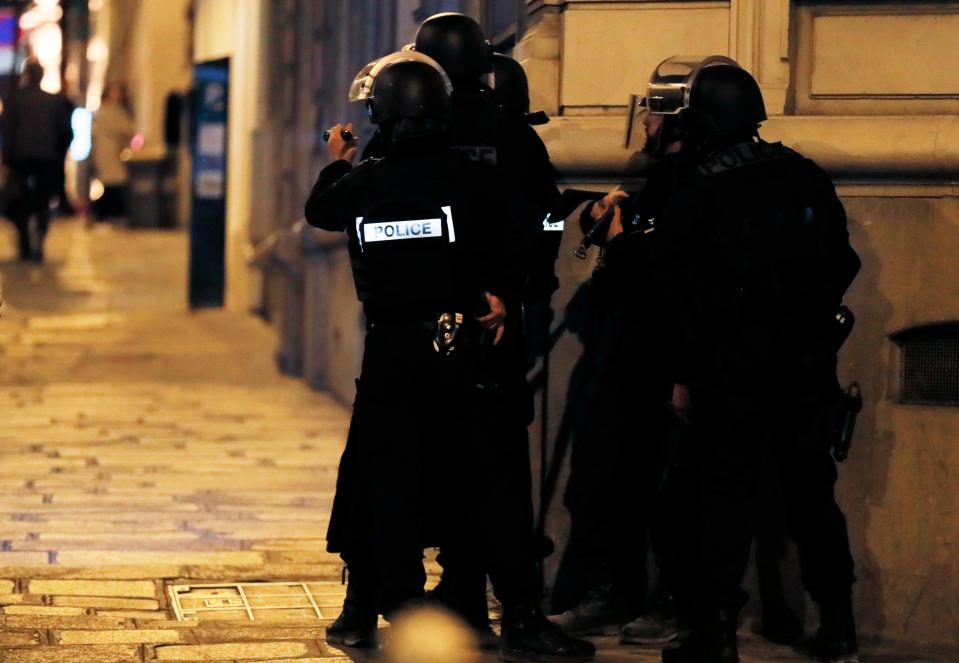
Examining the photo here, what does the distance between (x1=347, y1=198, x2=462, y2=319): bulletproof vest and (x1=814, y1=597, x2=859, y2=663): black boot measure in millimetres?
1417

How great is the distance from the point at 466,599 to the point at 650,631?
58cm

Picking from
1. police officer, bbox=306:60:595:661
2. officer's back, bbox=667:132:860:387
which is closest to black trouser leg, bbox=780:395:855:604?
officer's back, bbox=667:132:860:387

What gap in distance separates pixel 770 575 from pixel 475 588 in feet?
3.11

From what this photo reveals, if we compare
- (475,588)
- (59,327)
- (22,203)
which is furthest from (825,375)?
(22,203)

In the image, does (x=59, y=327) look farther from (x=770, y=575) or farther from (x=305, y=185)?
(x=770, y=575)

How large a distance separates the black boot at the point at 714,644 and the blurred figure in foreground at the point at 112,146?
22059 millimetres

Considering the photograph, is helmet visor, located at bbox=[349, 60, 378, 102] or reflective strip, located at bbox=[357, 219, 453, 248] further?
helmet visor, located at bbox=[349, 60, 378, 102]

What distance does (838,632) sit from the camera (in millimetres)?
5773

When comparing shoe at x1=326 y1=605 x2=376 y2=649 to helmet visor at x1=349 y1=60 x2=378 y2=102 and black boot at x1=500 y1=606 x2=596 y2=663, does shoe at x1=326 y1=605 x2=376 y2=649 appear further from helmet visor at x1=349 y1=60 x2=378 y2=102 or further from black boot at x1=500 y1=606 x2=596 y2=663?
helmet visor at x1=349 y1=60 x2=378 y2=102

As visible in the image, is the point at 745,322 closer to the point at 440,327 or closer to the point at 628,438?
the point at 628,438

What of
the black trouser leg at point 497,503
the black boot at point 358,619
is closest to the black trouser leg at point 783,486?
the black trouser leg at point 497,503

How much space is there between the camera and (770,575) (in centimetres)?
624

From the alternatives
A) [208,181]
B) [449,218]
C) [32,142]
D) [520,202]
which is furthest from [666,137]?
[32,142]

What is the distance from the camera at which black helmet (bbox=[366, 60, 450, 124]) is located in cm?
561
